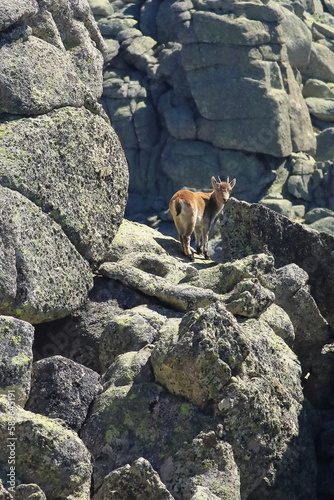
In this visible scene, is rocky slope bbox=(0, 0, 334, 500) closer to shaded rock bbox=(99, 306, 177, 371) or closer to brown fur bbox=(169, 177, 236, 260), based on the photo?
shaded rock bbox=(99, 306, 177, 371)

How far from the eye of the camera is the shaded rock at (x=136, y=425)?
1225 centimetres

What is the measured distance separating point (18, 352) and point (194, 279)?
586 centimetres

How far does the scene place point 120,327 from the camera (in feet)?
49.5

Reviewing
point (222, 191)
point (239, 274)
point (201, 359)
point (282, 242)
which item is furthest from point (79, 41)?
point (201, 359)

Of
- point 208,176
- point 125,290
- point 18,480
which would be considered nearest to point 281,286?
point 125,290

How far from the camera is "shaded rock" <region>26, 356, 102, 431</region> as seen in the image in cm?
1241

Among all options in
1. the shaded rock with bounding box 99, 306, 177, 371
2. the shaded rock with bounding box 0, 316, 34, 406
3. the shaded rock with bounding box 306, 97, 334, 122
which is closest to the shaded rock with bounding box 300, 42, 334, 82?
the shaded rock with bounding box 306, 97, 334, 122

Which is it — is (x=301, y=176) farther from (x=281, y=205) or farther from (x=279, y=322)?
(x=279, y=322)

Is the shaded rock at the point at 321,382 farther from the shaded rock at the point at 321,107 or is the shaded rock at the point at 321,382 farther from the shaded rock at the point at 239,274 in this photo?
the shaded rock at the point at 321,107

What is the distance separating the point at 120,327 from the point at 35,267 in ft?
5.29

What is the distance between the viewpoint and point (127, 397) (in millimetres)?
12805

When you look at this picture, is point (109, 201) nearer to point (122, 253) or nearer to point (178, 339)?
point (122, 253)

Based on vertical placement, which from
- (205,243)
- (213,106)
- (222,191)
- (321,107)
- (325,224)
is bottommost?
(325,224)

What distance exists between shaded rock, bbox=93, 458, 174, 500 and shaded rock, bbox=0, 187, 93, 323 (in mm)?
4232
